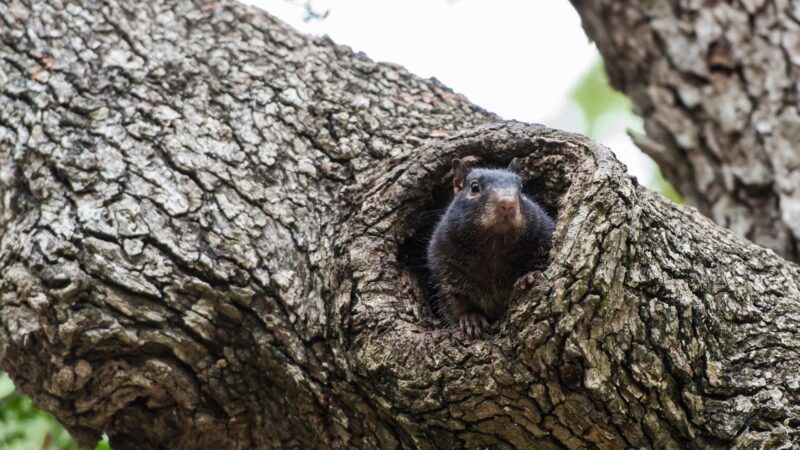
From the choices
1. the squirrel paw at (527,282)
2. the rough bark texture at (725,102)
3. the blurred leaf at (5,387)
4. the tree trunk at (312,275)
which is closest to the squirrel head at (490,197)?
the tree trunk at (312,275)

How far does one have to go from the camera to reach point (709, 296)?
14.0ft

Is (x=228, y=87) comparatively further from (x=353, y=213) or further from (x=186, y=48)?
(x=353, y=213)

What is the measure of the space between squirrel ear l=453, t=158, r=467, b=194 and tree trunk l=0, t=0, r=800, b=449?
0.06 metres

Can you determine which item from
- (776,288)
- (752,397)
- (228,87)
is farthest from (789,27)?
(228,87)

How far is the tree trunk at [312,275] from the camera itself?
3938 mm

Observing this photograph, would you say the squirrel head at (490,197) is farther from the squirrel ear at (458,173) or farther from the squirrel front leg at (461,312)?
the squirrel front leg at (461,312)

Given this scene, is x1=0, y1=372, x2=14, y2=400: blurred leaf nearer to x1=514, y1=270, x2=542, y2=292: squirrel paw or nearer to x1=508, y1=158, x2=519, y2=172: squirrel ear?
x1=508, y1=158, x2=519, y2=172: squirrel ear

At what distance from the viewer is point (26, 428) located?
18.1 feet

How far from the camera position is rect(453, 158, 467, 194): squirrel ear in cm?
484

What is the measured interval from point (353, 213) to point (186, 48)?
165cm

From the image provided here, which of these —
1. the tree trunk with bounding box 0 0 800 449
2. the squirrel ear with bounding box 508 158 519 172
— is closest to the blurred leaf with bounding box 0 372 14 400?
the tree trunk with bounding box 0 0 800 449

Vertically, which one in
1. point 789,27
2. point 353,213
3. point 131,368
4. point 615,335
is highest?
point 789,27

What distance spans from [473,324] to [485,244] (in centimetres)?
62

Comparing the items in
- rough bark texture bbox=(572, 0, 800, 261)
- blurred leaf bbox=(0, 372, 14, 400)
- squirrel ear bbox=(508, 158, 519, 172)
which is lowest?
blurred leaf bbox=(0, 372, 14, 400)
